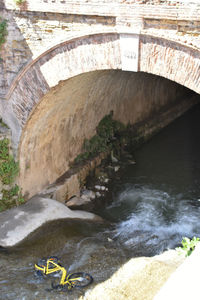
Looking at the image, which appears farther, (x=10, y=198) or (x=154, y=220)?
(x=154, y=220)

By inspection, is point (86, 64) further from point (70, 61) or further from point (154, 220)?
point (154, 220)

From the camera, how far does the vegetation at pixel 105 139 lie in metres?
9.20

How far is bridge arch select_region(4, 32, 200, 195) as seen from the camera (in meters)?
5.61

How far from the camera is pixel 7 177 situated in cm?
716

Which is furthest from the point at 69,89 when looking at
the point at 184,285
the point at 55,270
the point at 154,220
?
the point at 184,285

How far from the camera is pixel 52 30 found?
6234 millimetres

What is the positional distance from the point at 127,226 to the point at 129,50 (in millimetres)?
3080

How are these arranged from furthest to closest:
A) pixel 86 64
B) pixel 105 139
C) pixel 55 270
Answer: pixel 105 139
pixel 86 64
pixel 55 270

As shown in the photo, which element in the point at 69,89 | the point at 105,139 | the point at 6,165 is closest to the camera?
the point at 6,165

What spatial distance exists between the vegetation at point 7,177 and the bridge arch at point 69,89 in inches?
6.8

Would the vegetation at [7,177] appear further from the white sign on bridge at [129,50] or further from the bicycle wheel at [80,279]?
the white sign on bridge at [129,50]

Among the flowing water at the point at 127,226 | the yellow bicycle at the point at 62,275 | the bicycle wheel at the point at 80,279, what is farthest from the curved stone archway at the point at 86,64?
the bicycle wheel at the point at 80,279

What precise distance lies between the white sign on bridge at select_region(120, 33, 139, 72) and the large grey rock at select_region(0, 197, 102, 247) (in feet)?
8.67

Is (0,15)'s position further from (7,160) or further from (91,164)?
(91,164)
